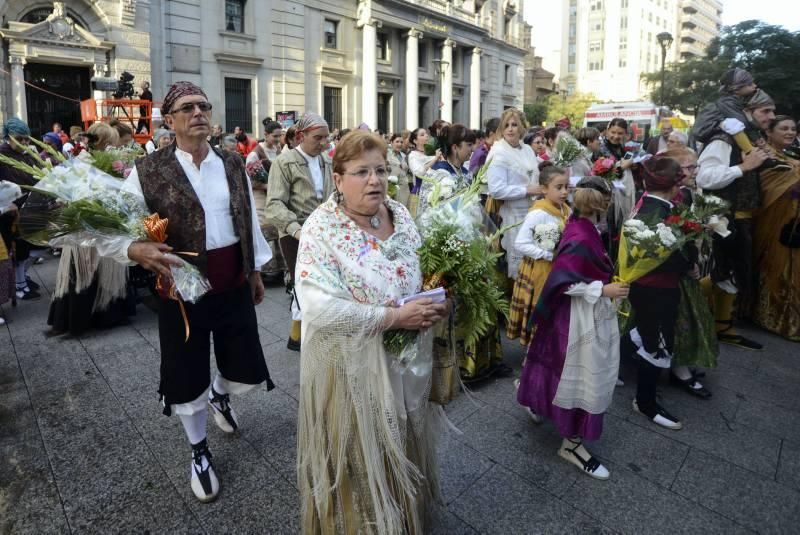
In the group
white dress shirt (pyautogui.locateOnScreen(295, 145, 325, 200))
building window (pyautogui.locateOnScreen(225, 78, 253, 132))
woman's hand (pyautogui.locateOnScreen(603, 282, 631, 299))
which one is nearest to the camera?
woman's hand (pyautogui.locateOnScreen(603, 282, 631, 299))

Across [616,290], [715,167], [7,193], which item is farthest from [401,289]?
[7,193]

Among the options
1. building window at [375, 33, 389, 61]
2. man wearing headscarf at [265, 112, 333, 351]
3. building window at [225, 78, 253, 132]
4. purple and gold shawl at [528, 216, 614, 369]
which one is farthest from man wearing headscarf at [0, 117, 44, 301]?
building window at [375, 33, 389, 61]

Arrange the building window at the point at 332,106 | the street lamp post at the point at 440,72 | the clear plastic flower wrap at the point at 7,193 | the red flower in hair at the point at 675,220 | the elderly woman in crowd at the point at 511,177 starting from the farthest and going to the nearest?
the street lamp post at the point at 440,72 → the building window at the point at 332,106 → the clear plastic flower wrap at the point at 7,193 → the elderly woman in crowd at the point at 511,177 → the red flower in hair at the point at 675,220

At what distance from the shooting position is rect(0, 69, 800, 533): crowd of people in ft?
6.77

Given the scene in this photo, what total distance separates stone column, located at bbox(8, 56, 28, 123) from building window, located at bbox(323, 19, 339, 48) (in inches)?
563

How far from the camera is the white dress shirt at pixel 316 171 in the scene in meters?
4.42

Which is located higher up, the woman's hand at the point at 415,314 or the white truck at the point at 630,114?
the white truck at the point at 630,114

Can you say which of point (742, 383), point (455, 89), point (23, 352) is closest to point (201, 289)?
point (23, 352)

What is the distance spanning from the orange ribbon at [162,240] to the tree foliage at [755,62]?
30.7 meters

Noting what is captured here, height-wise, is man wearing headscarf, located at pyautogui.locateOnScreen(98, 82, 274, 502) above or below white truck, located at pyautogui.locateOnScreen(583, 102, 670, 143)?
below

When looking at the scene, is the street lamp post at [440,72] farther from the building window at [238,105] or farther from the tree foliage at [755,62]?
the tree foliage at [755,62]

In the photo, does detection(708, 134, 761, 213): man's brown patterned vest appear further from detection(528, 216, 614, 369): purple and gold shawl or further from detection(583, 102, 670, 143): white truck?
detection(583, 102, 670, 143): white truck

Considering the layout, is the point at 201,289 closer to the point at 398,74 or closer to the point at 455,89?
the point at 398,74

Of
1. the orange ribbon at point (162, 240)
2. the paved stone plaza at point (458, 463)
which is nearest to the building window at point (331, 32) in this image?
the paved stone plaza at point (458, 463)
